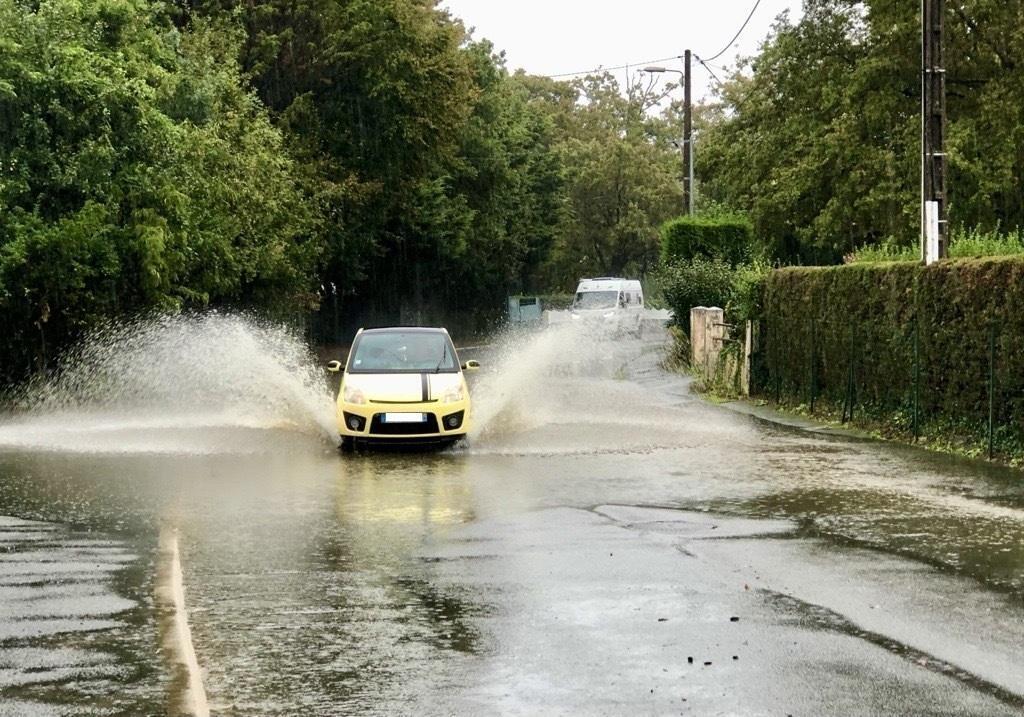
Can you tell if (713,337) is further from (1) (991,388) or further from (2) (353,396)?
(2) (353,396)

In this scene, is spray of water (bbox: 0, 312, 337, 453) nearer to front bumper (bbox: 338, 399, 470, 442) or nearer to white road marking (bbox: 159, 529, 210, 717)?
front bumper (bbox: 338, 399, 470, 442)

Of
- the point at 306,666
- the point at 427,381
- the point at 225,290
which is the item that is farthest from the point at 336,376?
the point at 306,666

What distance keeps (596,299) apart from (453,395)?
35994 millimetres

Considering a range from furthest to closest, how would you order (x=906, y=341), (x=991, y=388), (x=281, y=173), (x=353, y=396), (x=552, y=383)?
(x=281, y=173) < (x=552, y=383) < (x=906, y=341) < (x=353, y=396) < (x=991, y=388)

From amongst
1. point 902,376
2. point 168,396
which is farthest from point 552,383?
point 902,376

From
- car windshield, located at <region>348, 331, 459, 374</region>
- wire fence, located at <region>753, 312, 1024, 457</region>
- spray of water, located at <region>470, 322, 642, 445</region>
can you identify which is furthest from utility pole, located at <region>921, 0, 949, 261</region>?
car windshield, located at <region>348, 331, 459, 374</region>

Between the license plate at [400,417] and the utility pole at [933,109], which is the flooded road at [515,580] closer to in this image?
the license plate at [400,417]

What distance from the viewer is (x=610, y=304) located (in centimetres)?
5466

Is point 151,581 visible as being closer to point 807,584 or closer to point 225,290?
point 807,584

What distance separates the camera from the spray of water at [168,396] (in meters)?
21.2

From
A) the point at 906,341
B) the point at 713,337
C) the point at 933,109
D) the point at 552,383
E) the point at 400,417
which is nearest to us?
the point at 400,417

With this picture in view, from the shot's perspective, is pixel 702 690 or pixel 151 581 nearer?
pixel 702 690

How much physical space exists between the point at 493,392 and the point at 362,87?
22.7m

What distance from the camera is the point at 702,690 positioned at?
7.09 meters
